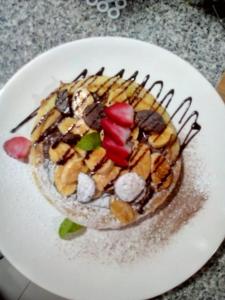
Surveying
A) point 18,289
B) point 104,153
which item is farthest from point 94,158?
point 18,289

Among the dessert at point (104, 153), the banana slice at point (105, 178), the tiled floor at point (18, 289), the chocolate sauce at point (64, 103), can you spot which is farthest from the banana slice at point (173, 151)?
the tiled floor at point (18, 289)

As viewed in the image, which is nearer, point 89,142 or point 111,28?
point 89,142

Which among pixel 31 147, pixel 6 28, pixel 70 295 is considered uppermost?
pixel 6 28

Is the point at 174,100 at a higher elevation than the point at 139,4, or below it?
below

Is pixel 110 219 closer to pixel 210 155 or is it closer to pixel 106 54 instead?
pixel 210 155

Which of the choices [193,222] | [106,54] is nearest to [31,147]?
[106,54]

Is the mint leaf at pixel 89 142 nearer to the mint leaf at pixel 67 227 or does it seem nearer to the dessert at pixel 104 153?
the dessert at pixel 104 153

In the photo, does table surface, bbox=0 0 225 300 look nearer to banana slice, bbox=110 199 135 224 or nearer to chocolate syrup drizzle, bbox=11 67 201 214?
chocolate syrup drizzle, bbox=11 67 201 214

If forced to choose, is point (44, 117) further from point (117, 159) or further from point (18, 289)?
point (18, 289)
